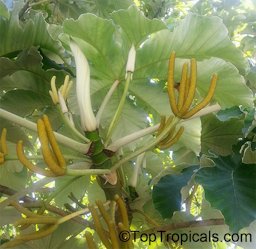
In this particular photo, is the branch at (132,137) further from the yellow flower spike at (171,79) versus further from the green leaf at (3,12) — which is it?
the green leaf at (3,12)

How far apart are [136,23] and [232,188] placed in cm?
37

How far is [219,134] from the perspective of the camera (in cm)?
107

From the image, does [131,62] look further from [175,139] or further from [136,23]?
[175,139]

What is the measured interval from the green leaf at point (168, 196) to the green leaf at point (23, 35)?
0.42 metres

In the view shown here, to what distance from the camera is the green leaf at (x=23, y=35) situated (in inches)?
37.6

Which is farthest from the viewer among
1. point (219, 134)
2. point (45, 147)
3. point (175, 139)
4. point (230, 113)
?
point (219, 134)

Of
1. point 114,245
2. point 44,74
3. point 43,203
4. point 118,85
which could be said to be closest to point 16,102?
point 44,74

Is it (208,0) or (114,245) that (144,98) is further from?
(208,0)

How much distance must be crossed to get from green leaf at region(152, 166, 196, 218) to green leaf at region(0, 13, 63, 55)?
419 mm

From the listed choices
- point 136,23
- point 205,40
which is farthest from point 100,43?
point 205,40

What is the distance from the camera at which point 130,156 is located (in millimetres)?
769

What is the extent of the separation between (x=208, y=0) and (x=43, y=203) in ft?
5.06

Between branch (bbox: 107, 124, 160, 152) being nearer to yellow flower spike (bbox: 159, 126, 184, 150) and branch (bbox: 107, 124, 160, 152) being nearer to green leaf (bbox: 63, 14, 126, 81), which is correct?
yellow flower spike (bbox: 159, 126, 184, 150)

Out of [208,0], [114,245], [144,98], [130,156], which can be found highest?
[208,0]
